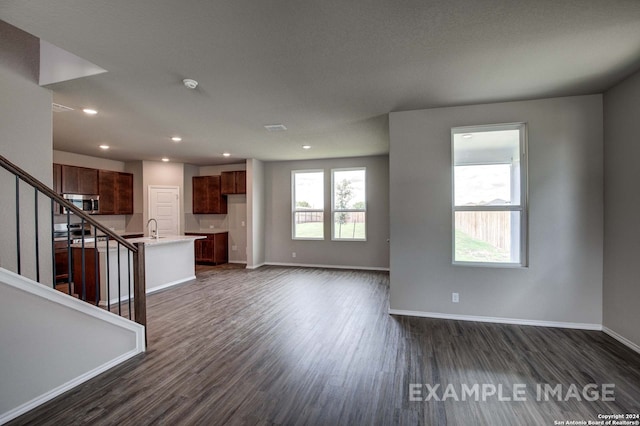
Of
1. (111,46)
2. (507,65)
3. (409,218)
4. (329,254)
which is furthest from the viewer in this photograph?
(329,254)

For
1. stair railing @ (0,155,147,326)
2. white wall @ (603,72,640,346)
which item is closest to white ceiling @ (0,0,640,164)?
white wall @ (603,72,640,346)

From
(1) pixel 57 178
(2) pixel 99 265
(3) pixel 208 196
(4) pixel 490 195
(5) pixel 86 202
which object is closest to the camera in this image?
(4) pixel 490 195

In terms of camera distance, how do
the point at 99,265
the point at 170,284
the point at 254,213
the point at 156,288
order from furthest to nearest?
1. the point at 254,213
2. the point at 170,284
3. the point at 156,288
4. the point at 99,265

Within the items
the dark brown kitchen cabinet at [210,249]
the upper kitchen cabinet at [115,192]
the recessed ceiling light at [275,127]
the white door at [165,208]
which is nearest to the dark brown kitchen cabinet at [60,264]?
the upper kitchen cabinet at [115,192]

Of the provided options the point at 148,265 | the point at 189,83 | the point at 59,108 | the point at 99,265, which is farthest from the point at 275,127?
the point at 99,265

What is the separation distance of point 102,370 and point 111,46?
2712mm

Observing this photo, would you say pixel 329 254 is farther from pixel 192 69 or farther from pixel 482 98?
pixel 192 69

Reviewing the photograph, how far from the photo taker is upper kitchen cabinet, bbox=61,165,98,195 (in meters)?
5.68

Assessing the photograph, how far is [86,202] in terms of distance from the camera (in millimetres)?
6094

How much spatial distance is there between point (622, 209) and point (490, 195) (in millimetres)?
1192

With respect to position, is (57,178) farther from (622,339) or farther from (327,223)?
(622,339)

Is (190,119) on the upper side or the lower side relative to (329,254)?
upper

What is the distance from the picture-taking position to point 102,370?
239 cm

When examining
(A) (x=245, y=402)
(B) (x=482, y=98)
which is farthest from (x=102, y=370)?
(B) (x=482, y=98)
